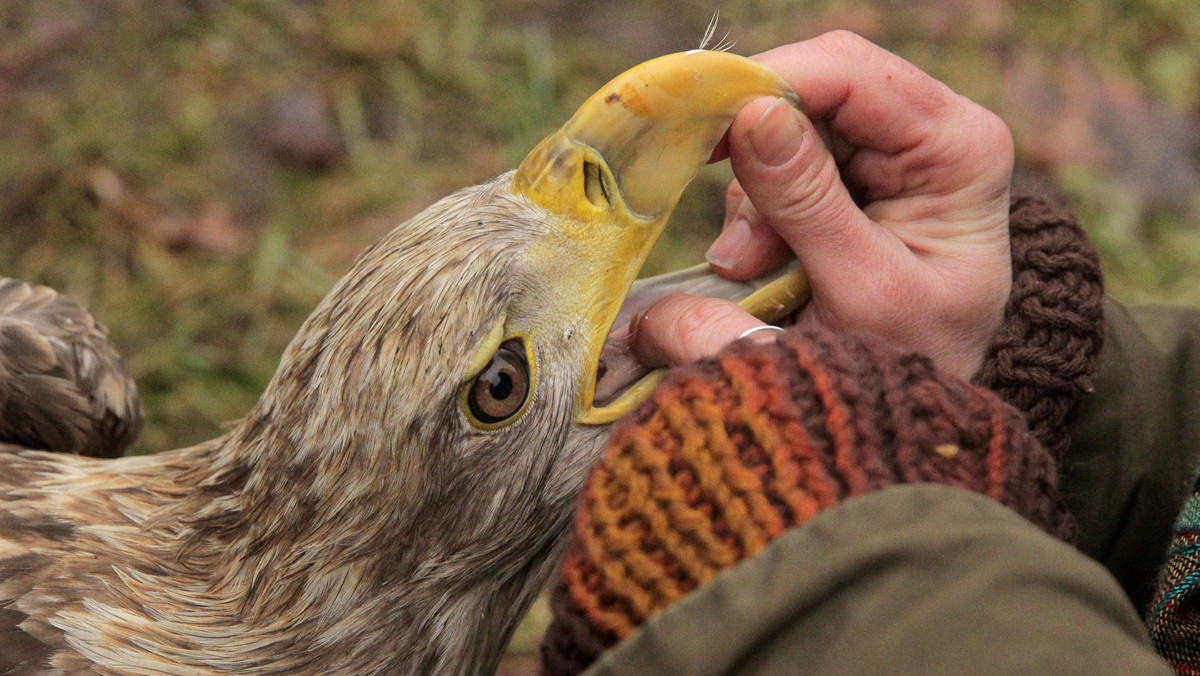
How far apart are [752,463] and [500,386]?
596 millimetres

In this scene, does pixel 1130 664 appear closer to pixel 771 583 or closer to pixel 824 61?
pixel 771 583

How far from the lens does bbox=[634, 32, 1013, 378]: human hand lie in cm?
208

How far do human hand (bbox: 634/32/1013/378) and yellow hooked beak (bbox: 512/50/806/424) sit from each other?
91mm

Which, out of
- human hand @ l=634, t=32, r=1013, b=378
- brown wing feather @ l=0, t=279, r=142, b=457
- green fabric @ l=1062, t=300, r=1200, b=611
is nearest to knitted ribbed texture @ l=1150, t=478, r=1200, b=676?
green fabric @ l=1062, t=300, r=1200, b=611

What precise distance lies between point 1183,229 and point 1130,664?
14.4 ft

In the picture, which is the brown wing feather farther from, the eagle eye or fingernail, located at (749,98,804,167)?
fingernail, located at (749,98,804,167)

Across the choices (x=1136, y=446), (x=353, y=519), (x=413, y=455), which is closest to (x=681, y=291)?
(x=413, y=455)

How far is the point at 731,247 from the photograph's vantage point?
227cm

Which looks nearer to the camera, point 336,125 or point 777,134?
point 777,134

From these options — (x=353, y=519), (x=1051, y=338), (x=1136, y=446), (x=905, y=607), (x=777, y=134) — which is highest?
(x=777, y=134)

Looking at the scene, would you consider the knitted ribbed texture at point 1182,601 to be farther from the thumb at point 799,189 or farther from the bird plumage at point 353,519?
the bird plumage at point 353,519

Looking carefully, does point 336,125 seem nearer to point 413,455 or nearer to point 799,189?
point 799,189

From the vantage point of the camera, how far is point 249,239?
449cm

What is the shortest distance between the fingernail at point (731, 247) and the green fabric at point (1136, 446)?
0.81 meters
